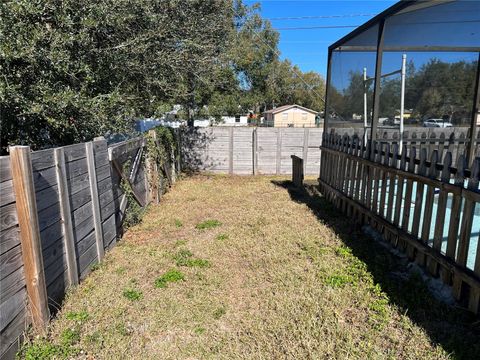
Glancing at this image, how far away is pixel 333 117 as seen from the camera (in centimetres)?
716

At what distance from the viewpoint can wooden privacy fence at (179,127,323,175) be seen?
11.1 m

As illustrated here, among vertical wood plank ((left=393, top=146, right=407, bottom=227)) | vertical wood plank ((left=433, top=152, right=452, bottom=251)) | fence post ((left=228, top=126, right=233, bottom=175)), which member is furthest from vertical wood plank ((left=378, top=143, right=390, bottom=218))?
fence post ((left=228, top=126, right=233, bottom=175))

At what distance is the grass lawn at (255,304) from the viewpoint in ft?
7.88

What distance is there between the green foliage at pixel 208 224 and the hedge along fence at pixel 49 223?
1.15m

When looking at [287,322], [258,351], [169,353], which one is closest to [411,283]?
[287,322]

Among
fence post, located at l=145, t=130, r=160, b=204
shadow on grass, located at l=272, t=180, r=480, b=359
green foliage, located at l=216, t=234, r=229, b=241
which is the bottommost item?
green foliage, located at l=216, t=234, r=229, b=241

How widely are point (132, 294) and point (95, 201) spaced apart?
122 centimetres

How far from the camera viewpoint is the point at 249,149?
11266mm

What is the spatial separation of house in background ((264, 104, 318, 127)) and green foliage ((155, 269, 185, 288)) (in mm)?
46385

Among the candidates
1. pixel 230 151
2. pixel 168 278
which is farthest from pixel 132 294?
pixel 230 151

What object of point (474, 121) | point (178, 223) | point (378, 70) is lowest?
point (178, 223)

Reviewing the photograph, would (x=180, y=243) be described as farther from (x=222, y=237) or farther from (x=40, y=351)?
(x=40, y=351)

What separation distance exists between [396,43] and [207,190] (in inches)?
192

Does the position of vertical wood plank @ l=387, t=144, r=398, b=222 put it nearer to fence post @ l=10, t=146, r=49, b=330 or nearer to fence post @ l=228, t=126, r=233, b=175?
fence post @ l=10, t=146, r=49, b=330
